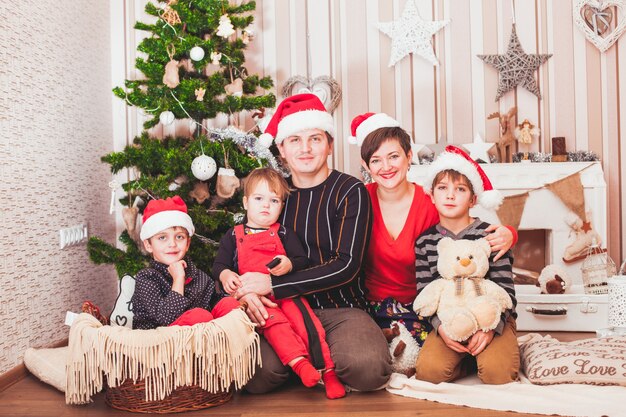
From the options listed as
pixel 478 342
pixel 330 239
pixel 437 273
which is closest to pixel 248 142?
pixel 330 239

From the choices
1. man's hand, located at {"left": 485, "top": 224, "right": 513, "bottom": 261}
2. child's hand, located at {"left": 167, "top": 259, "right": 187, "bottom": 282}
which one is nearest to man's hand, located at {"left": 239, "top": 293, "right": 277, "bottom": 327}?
child's hand, located at {"left": 167, "top": 259, "right": 187, "bottom": 282}

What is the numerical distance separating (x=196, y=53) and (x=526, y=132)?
1.85 m

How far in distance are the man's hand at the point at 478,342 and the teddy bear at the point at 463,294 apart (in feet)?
0.07

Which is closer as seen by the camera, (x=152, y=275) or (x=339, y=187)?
(x=152, y=275)

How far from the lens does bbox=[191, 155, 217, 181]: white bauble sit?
2.65 m

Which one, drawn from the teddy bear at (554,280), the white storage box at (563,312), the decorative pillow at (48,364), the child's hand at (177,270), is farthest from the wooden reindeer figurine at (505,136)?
the decorative pillow at (48,364)

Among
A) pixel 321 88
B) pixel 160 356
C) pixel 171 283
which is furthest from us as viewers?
pixel 321 88

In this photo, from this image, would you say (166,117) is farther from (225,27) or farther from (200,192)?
(225,27)

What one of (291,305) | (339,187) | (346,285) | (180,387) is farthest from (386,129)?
(180,387)

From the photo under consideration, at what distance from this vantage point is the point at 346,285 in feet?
7.47

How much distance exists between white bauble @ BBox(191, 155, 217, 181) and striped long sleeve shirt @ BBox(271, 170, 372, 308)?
0.47 meters

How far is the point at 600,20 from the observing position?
3.45m

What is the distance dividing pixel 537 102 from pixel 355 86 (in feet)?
3.42

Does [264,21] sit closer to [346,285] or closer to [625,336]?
[346,285]
